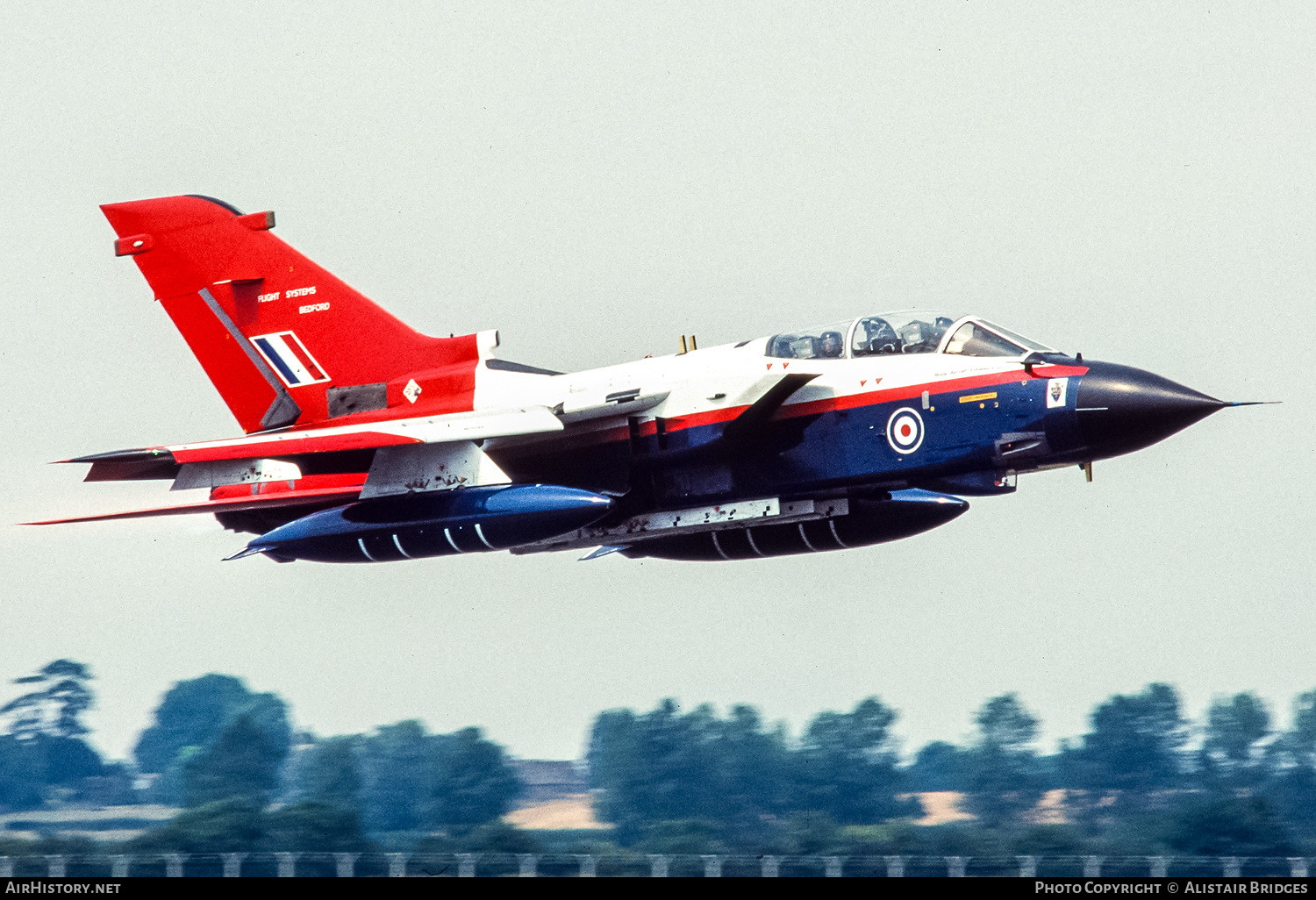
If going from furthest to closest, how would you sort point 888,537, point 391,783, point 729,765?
point 391,783, point 729,765, point 888,537

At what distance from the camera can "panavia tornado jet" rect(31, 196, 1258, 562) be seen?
2064cm

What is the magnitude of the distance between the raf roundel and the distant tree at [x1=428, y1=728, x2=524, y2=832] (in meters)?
16.3

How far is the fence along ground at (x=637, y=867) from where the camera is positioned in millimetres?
26406

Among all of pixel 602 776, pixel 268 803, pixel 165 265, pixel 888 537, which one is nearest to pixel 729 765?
pixel 602 776

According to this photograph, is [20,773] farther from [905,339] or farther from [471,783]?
[905,339]

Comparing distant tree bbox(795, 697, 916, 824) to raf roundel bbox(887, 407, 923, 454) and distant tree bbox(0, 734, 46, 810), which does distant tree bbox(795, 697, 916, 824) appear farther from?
distant tree bbox(0, 734, 46, 810)

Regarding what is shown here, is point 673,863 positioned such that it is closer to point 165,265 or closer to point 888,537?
point 888,537

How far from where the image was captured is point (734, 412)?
21750 mm

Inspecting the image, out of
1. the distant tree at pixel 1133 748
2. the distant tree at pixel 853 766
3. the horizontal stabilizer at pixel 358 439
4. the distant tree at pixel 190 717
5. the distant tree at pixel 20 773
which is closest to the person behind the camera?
the horizontal stabilizer at pixel 358 439

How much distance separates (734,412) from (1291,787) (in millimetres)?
20043

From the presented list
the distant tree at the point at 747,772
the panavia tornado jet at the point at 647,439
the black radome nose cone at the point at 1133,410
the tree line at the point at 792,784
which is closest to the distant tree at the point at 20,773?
the tree line at the point at 792,784

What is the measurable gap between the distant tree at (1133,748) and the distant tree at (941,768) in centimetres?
221

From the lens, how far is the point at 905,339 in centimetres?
2122

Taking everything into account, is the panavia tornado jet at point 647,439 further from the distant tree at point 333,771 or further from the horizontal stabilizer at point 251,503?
the distant tree at point 333,771
